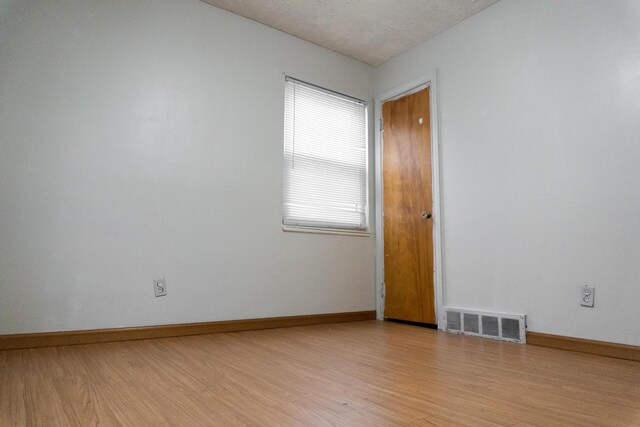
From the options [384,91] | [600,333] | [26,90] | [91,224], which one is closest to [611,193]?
[600,333]

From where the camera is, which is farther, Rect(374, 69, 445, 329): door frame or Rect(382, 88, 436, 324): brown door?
Rect(382, 88, 436, 324): brown door

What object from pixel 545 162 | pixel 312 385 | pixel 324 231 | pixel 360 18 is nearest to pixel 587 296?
pixel 545 162

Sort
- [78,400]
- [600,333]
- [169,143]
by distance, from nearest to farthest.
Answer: [78,400] < [600,333] < [169,143]

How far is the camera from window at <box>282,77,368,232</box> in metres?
3.48

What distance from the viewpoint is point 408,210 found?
3572 millimetres

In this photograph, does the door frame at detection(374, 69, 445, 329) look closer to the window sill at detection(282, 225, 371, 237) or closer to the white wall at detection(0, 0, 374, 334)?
the window sill at detection(282, 225, 371, 237)

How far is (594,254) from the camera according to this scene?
2.35m

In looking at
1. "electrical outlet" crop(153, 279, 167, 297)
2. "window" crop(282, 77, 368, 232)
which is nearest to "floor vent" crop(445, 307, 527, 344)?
"window" crop(282, 77, 368, 232)

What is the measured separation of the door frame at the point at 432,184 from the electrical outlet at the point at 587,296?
3.38 feet

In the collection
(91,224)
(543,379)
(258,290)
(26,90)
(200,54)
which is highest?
(200,54)

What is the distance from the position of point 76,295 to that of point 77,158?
33.2 inches

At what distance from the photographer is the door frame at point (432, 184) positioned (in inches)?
129

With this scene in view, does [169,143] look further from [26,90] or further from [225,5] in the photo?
[225,5]

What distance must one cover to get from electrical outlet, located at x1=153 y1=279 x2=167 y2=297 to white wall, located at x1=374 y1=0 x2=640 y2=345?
2.15 m
